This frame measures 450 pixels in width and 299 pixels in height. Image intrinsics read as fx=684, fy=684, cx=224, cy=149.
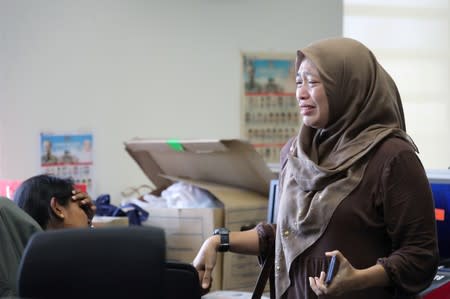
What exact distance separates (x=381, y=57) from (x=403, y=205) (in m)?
3.35

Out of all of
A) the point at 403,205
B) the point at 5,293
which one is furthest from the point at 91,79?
the point at 403,205

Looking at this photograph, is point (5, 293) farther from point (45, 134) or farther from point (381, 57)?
point (381, 57)

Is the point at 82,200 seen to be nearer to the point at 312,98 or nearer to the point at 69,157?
the point at 312,98

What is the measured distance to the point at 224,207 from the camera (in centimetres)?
272

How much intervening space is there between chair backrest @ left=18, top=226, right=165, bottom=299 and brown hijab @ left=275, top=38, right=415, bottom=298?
52cm

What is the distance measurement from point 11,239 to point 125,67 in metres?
1.88

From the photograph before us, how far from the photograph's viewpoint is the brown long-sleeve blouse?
4.72ft

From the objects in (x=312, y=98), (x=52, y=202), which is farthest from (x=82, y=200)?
(x=312, y=98)

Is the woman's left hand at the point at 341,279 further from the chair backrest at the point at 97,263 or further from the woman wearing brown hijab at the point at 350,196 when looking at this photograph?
the chair backrest at the point at 97,263

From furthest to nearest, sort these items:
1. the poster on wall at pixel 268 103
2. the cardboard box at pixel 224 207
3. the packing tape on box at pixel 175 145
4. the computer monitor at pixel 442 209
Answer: the poster on wall at pixel 268 103, the packing tape on box at pixel 175 145, the cardboard box at pixel 224 207, the computer monitor at pixel 442 209

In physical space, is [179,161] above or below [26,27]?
below

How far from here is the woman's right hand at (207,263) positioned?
5.27 feet

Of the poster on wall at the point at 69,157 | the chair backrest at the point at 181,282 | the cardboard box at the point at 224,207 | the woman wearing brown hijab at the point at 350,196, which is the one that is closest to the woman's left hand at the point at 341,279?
the woman wearing brown hijab at the point at 350,196

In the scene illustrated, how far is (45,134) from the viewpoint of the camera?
3.29 metres
